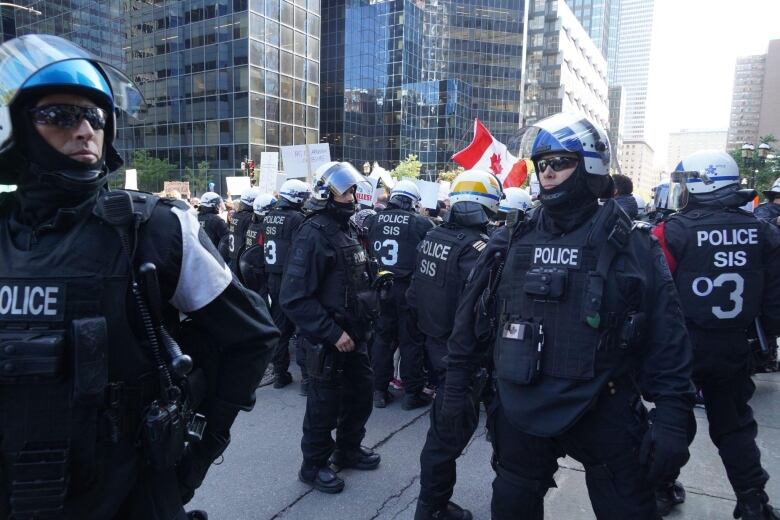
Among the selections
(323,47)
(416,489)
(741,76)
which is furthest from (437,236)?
(741,76)

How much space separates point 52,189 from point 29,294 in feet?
1.17

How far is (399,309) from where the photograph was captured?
19.4 feet

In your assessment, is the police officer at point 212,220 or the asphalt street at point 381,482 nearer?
the asphalt street at point 381,482

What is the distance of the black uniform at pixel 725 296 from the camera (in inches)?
131

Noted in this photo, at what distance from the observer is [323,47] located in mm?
60469

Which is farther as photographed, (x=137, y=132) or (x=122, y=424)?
(x=137, y=132)

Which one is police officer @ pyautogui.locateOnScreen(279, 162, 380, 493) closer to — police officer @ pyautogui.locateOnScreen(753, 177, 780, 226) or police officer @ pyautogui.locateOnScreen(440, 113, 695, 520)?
police officer @ pyautogui.locateOnScreen(440, 113, 695, 520)

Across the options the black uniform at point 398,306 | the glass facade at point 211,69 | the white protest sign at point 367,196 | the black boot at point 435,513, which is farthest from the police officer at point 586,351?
the glass facade at point 211,69

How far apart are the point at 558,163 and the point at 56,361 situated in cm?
227

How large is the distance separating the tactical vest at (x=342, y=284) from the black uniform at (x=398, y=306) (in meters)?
1.75

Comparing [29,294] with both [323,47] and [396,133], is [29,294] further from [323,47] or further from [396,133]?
[323,47]

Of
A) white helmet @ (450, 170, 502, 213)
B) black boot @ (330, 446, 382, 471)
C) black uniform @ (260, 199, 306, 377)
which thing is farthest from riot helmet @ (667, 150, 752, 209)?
black uniform @ (260, 199, 306, 377)

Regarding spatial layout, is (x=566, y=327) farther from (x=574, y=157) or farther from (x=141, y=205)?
(x=141, y=205)

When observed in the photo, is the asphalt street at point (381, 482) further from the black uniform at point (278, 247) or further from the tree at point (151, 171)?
the tree at point (151, 171)
